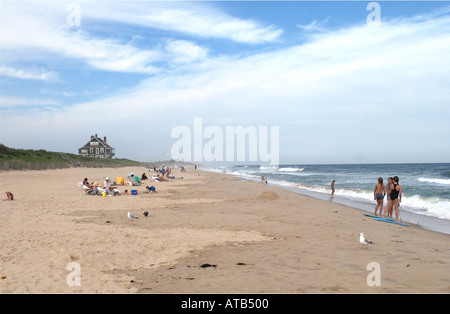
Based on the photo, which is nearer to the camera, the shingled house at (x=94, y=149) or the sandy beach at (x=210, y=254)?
the sandy beach at (x=210, y=254)

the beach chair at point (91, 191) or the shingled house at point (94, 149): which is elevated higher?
the shingled house at point (94, 149)

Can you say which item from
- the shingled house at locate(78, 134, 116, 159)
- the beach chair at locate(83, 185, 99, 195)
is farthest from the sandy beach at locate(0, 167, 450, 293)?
the shingled house at locate(78, 134, 116, 159)

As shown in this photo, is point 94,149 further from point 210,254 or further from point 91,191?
point 210,254

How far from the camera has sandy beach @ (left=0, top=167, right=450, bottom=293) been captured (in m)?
4.95

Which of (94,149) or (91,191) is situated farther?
(94,149)

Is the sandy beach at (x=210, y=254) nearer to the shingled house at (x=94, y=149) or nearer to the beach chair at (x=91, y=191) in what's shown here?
the beach chair at (x=91, y=191)

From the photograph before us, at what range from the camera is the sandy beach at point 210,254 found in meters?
4.95

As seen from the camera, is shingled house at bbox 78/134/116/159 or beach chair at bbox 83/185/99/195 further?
shingled house at bbox 78/134/116/159

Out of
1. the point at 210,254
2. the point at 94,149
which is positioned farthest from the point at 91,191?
the point at 94,149

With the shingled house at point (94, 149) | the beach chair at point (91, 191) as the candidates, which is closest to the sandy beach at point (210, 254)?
the beach chair at point (91, 191)

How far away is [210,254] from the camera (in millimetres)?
6906

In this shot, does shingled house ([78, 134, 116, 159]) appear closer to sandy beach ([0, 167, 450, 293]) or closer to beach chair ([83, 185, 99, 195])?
beach chair ([83, 185, 99, 195])

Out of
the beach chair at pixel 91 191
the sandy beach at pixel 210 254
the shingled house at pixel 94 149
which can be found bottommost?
the sandy beach at pixel 210 254
